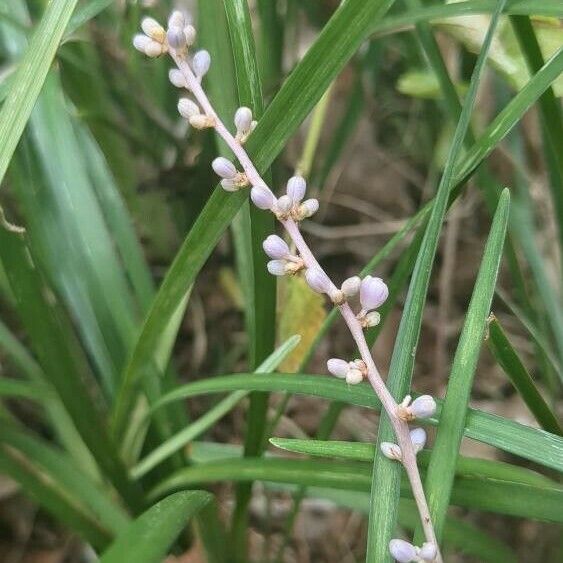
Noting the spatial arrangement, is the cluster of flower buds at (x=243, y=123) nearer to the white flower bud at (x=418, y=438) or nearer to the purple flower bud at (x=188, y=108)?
the purple flower bud at (x=188, y=108)

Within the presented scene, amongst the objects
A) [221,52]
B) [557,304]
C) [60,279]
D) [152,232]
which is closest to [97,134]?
[152,232]

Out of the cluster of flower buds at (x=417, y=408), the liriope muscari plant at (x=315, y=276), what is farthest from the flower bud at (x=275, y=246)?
the cluster of flower buds at (x=417, y=408)

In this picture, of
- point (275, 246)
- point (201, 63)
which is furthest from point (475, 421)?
point (201, 63)

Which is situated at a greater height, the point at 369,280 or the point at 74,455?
the point at 369,280

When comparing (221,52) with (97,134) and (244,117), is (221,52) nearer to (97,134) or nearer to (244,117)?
(244,117)

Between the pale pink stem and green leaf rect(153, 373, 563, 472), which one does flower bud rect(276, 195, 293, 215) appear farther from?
green leaf rect(153, 373, 563, 472)
